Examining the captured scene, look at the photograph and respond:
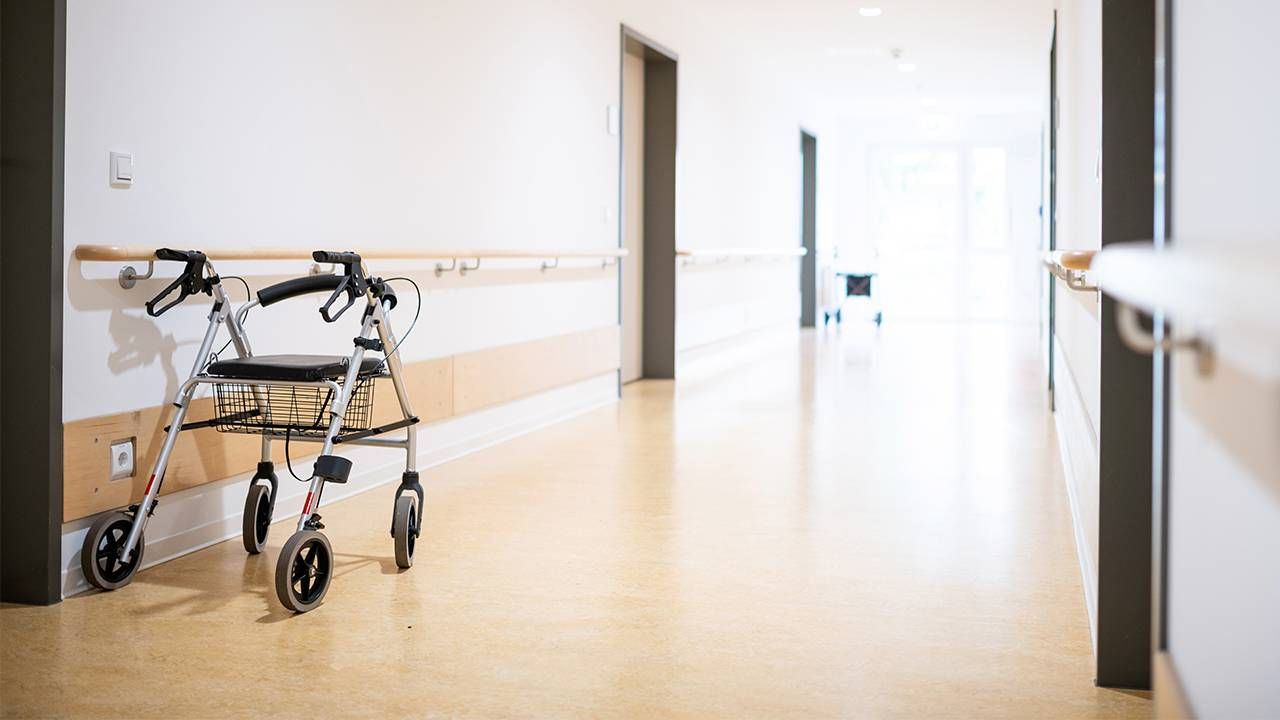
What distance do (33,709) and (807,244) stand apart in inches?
547

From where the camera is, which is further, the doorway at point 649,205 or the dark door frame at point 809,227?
the dark door frame at point 809,227

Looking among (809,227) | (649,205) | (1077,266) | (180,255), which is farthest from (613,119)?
(809,227)

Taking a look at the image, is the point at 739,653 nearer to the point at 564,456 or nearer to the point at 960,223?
the point at 564,456

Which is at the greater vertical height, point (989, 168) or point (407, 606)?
point (989, 168)

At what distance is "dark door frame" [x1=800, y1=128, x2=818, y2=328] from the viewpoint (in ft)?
51.2

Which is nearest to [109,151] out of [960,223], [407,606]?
[407,606]

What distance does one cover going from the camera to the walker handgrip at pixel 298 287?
11.3ft

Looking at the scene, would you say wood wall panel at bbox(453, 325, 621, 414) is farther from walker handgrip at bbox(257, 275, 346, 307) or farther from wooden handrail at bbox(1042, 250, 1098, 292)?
wooden handrail at bbox(1042, 250, 1098, 292)

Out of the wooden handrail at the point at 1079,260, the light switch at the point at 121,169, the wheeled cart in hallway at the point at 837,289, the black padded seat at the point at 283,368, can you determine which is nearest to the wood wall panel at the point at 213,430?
the black padded seat at the point at 283,368

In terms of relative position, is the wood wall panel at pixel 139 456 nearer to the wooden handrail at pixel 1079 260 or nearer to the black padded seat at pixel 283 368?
the black padded seat at pixel 283 368

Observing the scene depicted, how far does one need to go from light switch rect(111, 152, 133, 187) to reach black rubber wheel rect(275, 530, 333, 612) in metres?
1.11

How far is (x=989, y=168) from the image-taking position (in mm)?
17984

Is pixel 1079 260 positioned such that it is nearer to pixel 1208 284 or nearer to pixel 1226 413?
pixel 1226 413

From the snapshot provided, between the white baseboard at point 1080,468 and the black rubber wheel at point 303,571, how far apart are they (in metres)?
1.83
